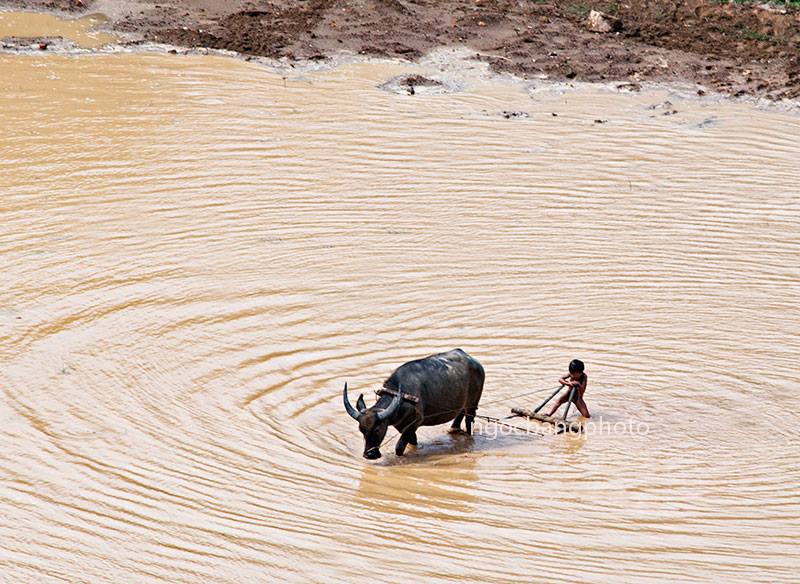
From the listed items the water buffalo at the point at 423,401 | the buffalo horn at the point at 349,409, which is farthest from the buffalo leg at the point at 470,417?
the buffalo horn at the point at 349,409

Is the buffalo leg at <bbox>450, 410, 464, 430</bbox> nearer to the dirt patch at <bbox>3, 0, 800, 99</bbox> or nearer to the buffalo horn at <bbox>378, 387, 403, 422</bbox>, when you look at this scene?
the buffalo horn at <bbox>378, 387, 403, 422</bbox>

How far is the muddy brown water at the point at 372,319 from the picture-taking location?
8.38 meters

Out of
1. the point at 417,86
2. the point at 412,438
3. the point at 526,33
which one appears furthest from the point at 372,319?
the point at 526,33

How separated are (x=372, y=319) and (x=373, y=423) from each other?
271 centimetres

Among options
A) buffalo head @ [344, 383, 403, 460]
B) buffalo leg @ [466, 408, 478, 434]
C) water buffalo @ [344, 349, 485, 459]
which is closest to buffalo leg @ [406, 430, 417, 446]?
water buffalo @ [344, 349, 485, 459]

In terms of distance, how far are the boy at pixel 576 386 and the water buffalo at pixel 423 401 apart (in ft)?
2.27

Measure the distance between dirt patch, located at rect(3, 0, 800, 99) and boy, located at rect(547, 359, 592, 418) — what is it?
10.0 m

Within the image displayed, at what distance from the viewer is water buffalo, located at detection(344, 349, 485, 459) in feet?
30.8

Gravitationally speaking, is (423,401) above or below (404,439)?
above

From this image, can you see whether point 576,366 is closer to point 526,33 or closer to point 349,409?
point 349,409

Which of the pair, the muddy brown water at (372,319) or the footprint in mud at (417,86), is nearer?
the muddy brown water at (372,319)

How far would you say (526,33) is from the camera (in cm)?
2081

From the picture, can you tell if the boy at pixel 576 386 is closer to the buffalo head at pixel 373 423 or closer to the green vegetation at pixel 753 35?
the buffalo head at pixel 373 423

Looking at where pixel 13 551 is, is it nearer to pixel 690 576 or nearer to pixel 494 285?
pixel 690 576
